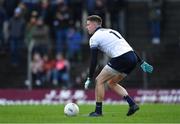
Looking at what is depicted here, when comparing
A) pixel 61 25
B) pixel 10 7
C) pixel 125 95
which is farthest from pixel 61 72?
pixel 125 95

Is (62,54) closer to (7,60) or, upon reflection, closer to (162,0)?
(7,60)

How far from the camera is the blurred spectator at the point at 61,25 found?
3312cm

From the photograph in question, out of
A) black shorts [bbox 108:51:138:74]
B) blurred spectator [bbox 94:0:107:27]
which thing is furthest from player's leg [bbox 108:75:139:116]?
blurred spectator [bbox 94:0:107:27]

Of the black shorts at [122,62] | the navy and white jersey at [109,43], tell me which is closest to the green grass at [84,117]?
the black shorts at [122,62]

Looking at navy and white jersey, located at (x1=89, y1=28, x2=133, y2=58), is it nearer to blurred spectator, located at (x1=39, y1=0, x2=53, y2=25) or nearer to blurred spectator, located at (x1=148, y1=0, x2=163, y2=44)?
blurred spectator, located at (x1=148, y1=0, x2=163, y2=44)

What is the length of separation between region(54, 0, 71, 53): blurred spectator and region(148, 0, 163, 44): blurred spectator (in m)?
3.62

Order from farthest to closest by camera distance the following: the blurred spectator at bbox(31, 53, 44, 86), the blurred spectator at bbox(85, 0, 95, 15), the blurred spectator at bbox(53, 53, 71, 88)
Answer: the blurred spectator at bbox(85, 0, 95, 15), the blurred spectator at bbox(31, 53, 44, 86), the blurred spectator at bbox(53, 53, 71, 88)

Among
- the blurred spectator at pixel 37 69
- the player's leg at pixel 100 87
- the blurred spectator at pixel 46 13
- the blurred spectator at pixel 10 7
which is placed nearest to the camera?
the player's leg at pixel 100 87

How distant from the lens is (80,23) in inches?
1378

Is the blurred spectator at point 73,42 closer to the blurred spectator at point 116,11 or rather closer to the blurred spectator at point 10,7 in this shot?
the blurred spectator at point 116,11

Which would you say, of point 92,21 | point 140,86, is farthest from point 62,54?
point 92,21

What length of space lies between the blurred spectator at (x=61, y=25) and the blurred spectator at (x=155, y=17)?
11.9 ft

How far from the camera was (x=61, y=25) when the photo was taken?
109 feet

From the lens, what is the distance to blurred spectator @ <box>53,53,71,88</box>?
3225cm
